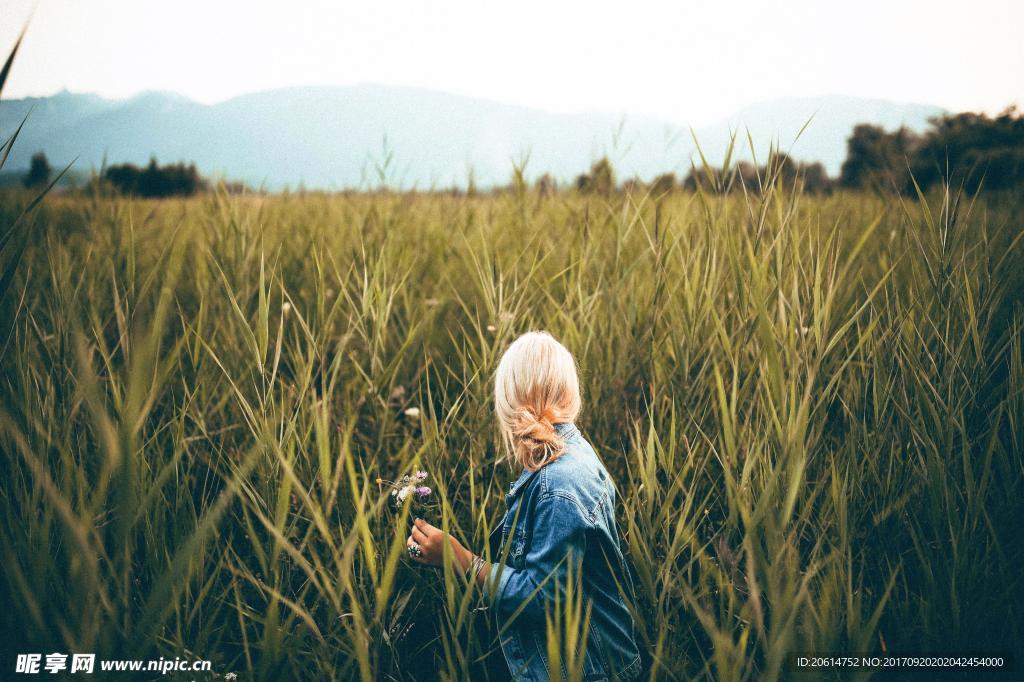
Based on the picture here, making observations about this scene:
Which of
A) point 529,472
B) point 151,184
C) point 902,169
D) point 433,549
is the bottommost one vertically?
point 433,549

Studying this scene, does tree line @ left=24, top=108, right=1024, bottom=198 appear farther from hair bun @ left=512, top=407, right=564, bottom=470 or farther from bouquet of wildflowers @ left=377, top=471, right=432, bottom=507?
bouquet of wildflowers @ left=377, top=471, right=432, bottom=507

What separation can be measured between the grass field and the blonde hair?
140 mm

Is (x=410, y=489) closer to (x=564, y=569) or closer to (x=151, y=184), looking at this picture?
(x=564, y=569)

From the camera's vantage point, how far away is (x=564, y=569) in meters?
1.01

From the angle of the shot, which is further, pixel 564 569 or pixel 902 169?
pixel 902 169

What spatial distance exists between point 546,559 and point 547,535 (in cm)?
4

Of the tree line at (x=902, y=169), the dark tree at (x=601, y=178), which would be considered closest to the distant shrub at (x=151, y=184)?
the dark tree at (x=601, y=178)

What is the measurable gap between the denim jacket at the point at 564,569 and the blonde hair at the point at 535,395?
0.14 feet

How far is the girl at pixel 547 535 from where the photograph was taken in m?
1.00

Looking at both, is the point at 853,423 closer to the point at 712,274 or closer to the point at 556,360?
the point at 712,274

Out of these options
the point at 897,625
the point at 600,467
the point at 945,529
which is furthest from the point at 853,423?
the point at 600,467

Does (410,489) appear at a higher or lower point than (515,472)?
higher

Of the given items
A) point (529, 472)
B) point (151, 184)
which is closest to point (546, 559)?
point (529, 472)

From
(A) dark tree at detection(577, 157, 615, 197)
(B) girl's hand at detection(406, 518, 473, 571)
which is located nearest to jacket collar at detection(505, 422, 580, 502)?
(B) girl's hand at detection(406, 518, 473, 571)
